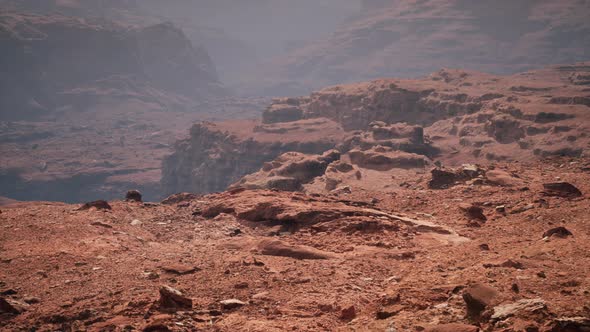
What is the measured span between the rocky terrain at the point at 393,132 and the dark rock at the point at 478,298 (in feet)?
80.7

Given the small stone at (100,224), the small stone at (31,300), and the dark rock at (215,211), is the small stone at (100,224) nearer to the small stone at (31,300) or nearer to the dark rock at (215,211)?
the dark rock at (215,211)

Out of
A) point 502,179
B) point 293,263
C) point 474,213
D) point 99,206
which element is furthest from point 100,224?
point 502,179

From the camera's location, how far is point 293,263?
10.6m

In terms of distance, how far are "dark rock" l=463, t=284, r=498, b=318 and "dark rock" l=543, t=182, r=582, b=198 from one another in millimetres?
9354

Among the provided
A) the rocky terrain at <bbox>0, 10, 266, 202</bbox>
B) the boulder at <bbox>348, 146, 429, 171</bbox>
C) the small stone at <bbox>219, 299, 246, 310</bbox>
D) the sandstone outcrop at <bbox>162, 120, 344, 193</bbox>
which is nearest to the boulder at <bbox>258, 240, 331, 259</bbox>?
the small stone at <bbox>219, 299, 246, 310</bbox>

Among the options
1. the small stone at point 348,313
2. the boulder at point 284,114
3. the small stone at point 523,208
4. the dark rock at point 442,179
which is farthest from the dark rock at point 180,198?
the boulder at point 284,114

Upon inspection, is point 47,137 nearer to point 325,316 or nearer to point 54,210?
point 54,210

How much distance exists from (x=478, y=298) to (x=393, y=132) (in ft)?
184

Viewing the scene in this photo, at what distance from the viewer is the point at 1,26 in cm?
16775

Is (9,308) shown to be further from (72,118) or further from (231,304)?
(72,118)

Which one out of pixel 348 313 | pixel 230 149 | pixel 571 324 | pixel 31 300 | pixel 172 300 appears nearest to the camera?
pixel 571 324

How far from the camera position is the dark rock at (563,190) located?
14.9 metres

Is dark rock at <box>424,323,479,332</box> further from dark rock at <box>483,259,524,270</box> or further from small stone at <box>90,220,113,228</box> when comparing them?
small stone at <box>90,220,113,228</box>

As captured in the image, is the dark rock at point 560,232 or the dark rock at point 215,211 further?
the dark rock at point 215,211
